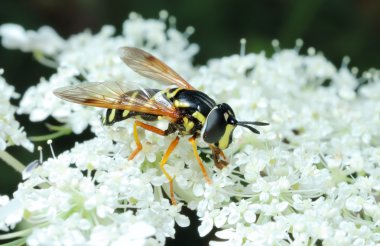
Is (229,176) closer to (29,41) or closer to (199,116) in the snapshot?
(199,116)

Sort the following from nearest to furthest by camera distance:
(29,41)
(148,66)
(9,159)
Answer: (9,159) < (148,66) < (29,41)

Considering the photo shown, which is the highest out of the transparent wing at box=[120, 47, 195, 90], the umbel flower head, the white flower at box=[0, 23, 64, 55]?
the white flower at box=[0, 23, 64, 55]

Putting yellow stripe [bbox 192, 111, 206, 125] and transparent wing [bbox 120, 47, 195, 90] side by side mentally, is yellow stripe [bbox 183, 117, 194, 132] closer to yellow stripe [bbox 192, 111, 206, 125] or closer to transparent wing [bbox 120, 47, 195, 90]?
yellow stripe [bbox 192, 111, 206, 125]

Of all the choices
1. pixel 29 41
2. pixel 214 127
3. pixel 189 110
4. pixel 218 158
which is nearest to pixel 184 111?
pixel 189 110

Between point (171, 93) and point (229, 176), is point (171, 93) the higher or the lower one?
the higher one

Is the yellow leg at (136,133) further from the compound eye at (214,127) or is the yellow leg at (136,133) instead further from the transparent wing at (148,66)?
the transparent wing at (148,66)

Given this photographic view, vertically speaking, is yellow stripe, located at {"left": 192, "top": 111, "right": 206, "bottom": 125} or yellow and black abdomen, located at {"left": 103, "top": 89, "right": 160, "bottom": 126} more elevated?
yellow and black abdomen, located at {"left": 103, "top": 89, "right": 160, "bottom": 126}

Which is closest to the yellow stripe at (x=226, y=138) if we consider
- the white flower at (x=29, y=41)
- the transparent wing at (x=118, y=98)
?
the transparent wing at (x=118, y=98)

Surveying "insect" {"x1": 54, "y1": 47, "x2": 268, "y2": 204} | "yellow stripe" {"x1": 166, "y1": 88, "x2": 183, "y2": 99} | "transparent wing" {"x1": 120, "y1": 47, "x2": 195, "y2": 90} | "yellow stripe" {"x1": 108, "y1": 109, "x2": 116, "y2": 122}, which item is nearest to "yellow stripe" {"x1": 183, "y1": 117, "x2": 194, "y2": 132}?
"insect" {"x1": 54, "y1": 47, "x2": 268, "y2": 204}
